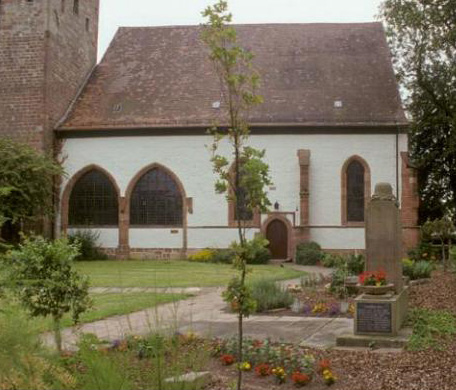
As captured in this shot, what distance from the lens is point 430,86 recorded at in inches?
1272

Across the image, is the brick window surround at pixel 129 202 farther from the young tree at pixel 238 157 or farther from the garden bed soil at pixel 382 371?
the young tree at pixel 238 157

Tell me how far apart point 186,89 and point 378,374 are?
24623 mm

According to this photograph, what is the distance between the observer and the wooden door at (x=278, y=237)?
2916 cm

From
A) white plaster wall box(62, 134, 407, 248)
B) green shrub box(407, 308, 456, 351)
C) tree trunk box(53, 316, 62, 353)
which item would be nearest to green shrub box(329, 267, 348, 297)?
green shrub box(407, 308, 456, 351)

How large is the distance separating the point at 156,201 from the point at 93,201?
9.69ft

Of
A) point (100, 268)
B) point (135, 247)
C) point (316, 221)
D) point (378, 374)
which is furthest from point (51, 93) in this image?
point (378, 374)

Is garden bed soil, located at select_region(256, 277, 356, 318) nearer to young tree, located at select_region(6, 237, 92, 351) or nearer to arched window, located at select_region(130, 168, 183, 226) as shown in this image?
young tree, located at select_region(6, 237, 92, 351)

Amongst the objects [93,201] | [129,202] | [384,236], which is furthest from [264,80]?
[384,236]

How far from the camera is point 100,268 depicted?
23500mm

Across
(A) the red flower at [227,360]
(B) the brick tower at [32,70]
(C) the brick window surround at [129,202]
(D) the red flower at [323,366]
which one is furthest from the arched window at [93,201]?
(D) the red flower at [323,366]

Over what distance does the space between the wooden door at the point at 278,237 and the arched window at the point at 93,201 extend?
7162 mm

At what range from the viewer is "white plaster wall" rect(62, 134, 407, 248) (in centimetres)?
2881

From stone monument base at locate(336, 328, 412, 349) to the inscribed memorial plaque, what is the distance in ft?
0.49

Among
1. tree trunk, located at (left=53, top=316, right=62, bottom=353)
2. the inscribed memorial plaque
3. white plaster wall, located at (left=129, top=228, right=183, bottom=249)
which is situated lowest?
the inscribed memorial plaque
